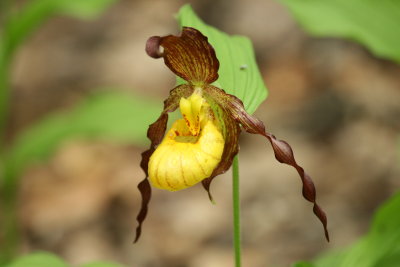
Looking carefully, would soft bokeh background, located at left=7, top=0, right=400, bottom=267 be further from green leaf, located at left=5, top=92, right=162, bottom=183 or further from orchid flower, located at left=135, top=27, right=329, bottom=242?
orchid flower, located at left=135, top=27, right=329, bottom=242

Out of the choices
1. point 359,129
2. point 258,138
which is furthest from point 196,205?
point 359,129

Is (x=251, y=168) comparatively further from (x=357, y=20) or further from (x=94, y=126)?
(x=357, y=20)

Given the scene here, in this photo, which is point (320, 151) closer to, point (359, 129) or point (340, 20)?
point (359, 129)

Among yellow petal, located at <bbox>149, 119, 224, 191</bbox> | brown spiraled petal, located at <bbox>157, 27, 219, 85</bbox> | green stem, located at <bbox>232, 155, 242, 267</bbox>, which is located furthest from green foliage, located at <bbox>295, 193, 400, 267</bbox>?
brown spiraled petal, located at <bbox>157, 27, 219, 85</bbox>

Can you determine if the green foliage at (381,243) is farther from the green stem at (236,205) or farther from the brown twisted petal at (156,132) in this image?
the brown twisted petal at (156,132)

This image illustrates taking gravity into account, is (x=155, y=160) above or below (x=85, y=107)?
above
